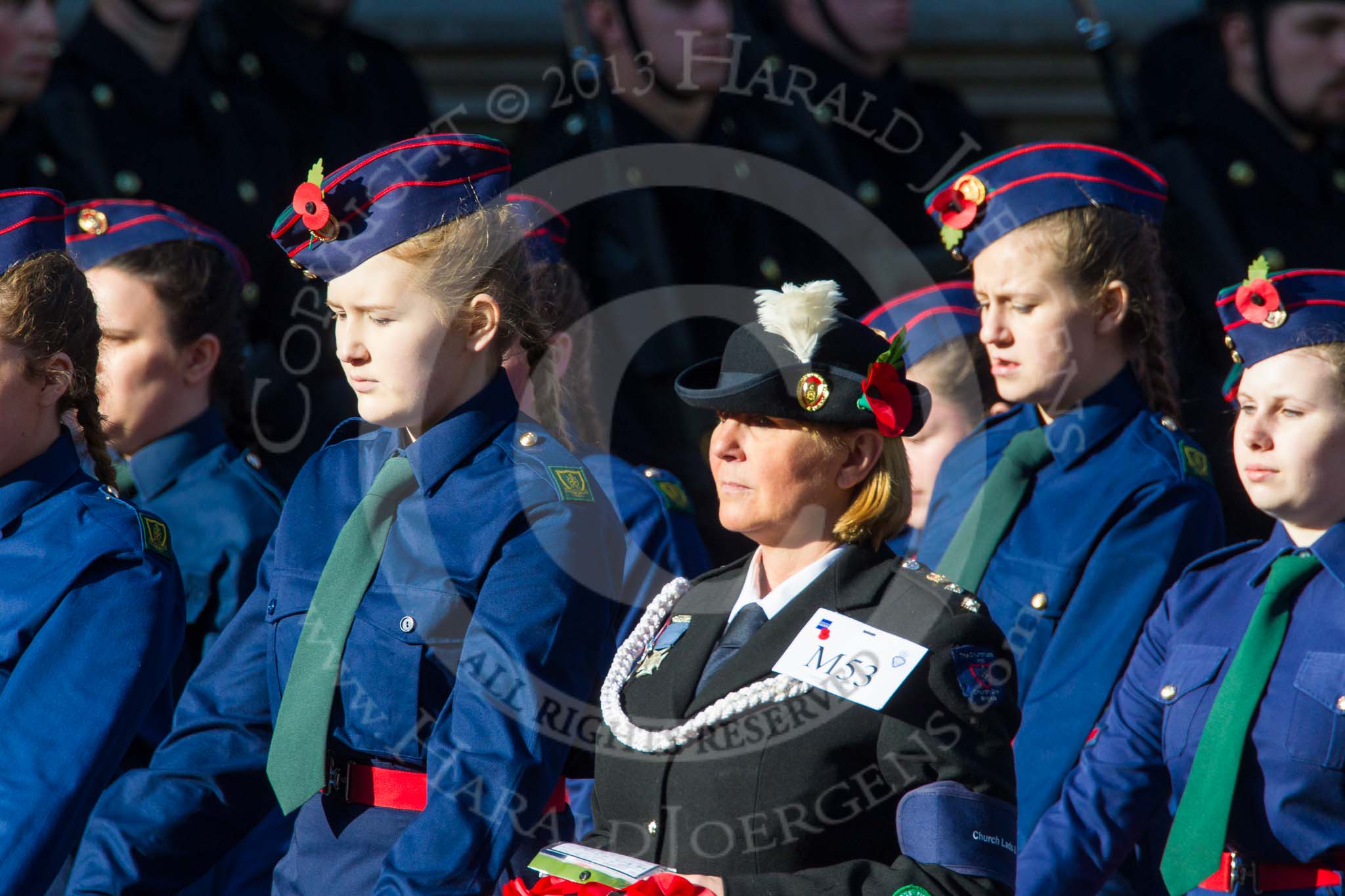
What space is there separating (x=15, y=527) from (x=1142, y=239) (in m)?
2.44

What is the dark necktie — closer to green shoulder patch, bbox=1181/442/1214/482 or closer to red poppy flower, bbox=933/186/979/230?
green shoulder patch, bbox=1181/442/1214/482

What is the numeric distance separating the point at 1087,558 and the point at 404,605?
5.29 feet

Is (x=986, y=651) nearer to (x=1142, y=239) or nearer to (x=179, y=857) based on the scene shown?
(x=179, y=857)

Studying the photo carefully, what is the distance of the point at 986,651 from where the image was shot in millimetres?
2543

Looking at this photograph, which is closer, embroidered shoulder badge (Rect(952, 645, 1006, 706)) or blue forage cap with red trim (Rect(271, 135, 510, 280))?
embroidered shoulder badge (Rect(952, 645, 1006, 706))

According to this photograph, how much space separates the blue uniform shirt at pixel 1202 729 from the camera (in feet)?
10.0

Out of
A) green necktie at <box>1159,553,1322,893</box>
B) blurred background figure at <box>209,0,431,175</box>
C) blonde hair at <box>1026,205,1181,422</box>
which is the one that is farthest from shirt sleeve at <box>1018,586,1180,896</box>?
blurred background figure at <box>209,0,431,175</box>

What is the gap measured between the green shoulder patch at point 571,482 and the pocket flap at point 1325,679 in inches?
51.0

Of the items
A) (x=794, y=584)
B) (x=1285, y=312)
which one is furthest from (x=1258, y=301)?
(x=794, y=584)

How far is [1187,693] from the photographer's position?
10.8 feet

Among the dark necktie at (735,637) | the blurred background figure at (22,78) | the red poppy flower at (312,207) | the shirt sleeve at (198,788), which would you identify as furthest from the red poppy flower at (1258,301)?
the blurred background figure at (22,78)

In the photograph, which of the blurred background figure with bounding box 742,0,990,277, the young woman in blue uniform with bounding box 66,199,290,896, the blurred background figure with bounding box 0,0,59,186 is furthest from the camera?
the blurred background figure with bounding box 742,0,990,277

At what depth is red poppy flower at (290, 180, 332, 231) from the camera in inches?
116

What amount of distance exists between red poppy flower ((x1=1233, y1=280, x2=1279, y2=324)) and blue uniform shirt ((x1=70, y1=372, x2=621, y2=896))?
127 centimetres
